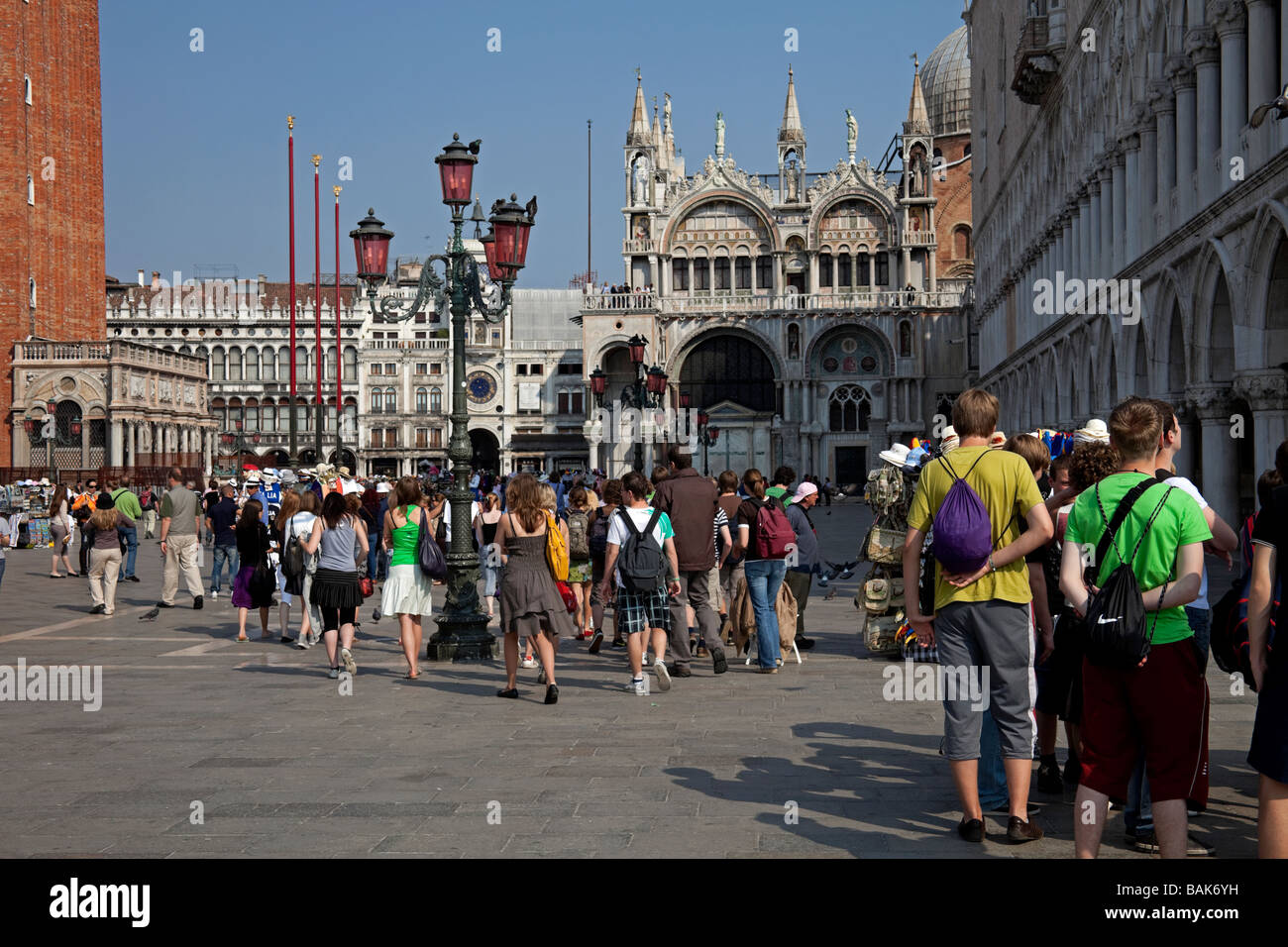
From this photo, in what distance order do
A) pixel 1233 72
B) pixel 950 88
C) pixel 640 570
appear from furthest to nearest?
pixel 950 88 < pixel 1233 72 < pixel 640 570

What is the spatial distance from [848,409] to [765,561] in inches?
2005

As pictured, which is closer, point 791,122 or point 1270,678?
point 1270,678

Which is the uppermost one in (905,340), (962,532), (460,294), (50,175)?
(50,175)

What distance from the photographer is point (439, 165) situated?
1328 cm

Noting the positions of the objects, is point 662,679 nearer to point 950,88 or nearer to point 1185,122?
point 1185,122

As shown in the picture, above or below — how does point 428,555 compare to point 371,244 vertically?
below

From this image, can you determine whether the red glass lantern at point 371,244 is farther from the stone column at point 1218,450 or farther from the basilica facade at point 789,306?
the basilica facade at point 789,306

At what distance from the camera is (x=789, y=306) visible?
201 feet

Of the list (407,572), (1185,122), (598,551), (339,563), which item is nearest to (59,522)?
(598,551)

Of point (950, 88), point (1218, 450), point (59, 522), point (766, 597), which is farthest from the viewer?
point (950, 88)

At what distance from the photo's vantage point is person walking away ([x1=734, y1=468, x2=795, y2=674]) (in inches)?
445

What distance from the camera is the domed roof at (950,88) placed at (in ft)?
226

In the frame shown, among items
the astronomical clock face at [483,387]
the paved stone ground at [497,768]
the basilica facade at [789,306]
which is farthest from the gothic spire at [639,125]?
the paved stone ground at [497,768]
